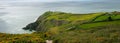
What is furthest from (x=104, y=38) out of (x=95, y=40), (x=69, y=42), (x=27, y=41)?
(x=27, y=41)

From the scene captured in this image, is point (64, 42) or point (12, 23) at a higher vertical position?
point (64, 42)

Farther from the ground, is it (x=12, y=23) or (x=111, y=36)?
(x=111, y=36)

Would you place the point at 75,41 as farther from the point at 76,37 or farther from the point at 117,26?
the point at 117,26

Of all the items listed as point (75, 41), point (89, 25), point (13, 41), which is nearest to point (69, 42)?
point (75, 41)

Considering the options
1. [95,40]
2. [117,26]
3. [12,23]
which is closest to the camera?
[95,40]

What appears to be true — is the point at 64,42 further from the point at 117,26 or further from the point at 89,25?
the point at 89,25

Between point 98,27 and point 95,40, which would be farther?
point 98,27

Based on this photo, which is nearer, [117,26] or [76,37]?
[76,37]

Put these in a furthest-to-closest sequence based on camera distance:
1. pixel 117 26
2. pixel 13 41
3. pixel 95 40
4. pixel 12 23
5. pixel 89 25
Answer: pixel 12 23 → pixel 89 25 → pixel 117 26 → pixel 13 41 → pixel 95 40

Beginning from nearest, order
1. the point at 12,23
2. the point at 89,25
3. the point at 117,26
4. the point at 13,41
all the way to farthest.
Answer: the point at 13,41, the point at 117,26, the point at 89,25, the point at 12,23
